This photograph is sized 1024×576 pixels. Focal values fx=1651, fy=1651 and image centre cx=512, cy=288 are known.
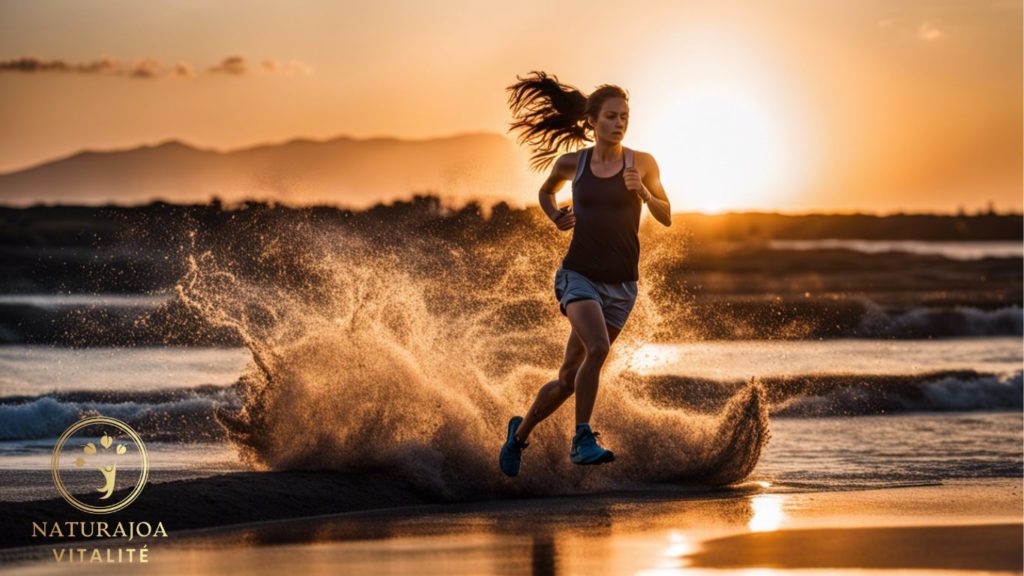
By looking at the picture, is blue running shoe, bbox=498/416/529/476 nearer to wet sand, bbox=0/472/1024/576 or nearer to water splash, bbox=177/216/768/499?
wet sand, bbox=0/472/1024/576

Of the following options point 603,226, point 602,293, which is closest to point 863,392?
point 602,293

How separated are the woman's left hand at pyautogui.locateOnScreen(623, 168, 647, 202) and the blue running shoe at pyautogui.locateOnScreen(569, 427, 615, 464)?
1.42m

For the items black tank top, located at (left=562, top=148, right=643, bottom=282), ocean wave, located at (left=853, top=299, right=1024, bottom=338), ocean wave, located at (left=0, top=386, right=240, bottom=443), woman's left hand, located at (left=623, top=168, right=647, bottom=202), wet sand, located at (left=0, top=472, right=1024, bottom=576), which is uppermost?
ocean wave, located at (left=853, top=299, right=1024, bottom=338)

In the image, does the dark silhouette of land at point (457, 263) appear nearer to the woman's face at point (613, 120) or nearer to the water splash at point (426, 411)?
the water splash at point (426, 411)

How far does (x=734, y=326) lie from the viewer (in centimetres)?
3175

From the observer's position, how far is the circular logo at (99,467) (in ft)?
32.1

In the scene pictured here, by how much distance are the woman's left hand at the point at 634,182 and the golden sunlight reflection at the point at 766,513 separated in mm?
2036

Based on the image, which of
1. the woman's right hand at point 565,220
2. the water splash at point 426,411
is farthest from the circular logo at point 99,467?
the woman's right hand at point 565,220

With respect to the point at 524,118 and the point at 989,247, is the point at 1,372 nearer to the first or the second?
the point at 524,118

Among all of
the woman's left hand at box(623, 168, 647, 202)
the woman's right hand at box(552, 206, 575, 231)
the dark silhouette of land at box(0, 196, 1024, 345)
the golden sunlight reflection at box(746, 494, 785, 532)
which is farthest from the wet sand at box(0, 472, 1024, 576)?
the dark silhouette of land at box(0, 196, 1024, 345)

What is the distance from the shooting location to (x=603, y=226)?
9.85 metres

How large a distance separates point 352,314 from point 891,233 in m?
53.7

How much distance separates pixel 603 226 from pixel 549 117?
3.93 ft

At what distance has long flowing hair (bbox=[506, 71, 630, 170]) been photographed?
1068 cm
